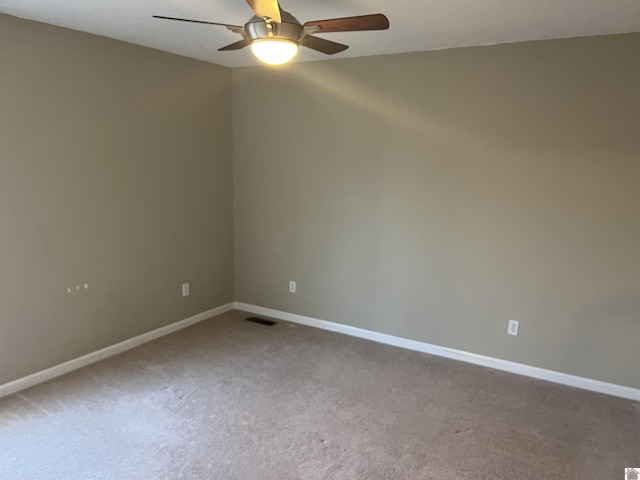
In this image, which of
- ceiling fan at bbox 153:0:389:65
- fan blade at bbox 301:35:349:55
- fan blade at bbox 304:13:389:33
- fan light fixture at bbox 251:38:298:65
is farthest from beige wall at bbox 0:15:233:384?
fan blade at bbox 304:13:389:33

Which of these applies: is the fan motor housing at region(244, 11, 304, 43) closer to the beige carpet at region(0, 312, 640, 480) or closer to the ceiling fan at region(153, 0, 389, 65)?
the ceiling fan at region(153, 0, 389, 65)

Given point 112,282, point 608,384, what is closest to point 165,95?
point 112,282

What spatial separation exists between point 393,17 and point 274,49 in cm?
87

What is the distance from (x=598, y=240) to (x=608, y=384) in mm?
1008

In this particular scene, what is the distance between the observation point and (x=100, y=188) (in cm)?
345

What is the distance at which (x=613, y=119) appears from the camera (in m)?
3.04

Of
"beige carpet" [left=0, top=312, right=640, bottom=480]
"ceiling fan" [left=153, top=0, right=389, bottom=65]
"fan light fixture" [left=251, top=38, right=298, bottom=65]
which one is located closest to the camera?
"ceiling fan" [left=153, top=0, right=389, bottom=65]

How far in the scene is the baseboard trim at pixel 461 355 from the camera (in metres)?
3.25

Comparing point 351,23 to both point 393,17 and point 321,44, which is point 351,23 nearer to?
point 321,44

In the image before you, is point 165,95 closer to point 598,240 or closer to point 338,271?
point 338,271

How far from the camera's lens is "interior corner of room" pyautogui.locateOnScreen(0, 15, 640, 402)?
3.06 m

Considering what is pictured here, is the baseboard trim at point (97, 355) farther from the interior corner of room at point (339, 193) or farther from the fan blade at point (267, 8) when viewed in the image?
the fan blade at point (267, 8)

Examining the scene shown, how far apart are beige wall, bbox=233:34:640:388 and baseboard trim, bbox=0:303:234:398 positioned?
2.47 feet

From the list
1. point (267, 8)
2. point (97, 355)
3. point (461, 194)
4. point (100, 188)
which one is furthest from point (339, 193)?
point (97, 355)
